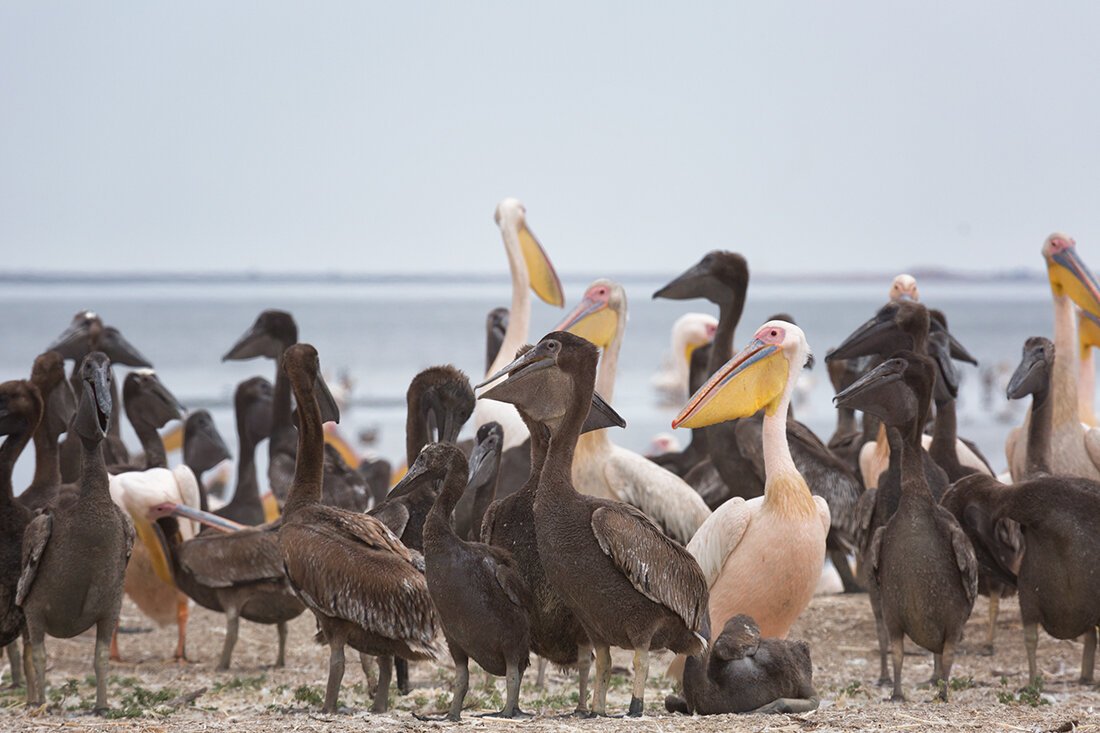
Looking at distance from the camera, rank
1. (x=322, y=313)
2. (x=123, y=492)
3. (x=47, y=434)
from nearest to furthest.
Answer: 1. (x=47, y=434)
2. (x=123, y=492)
3. (x=322, y=313)

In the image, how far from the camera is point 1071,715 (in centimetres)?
530

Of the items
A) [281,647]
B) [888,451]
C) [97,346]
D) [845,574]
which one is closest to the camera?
[281,647]

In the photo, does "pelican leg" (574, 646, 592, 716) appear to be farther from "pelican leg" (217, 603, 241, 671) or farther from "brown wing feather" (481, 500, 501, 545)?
"pelican leg" (217, 603, 241, 671)

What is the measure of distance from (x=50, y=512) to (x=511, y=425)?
2.59m

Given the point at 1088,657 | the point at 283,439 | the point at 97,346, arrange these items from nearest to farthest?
the point at 1088,657, the point at 283,439, the point at 97,346

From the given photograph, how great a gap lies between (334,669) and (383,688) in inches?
8.9

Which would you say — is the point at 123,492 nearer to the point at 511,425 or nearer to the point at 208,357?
the point at 511,425

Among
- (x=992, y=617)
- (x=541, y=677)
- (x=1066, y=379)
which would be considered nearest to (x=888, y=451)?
(x=992, y=617)

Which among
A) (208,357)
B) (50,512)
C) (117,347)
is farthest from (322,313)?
(50,512)

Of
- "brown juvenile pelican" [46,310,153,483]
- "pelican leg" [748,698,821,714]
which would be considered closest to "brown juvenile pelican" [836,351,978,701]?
"pelican leg" [748,698,821,714]

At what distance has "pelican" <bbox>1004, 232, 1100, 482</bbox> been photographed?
768 centimetres

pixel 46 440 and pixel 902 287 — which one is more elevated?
pixel 902 287

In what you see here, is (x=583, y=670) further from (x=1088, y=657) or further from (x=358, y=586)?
(x=1088, y=657)

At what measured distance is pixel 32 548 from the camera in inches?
222
